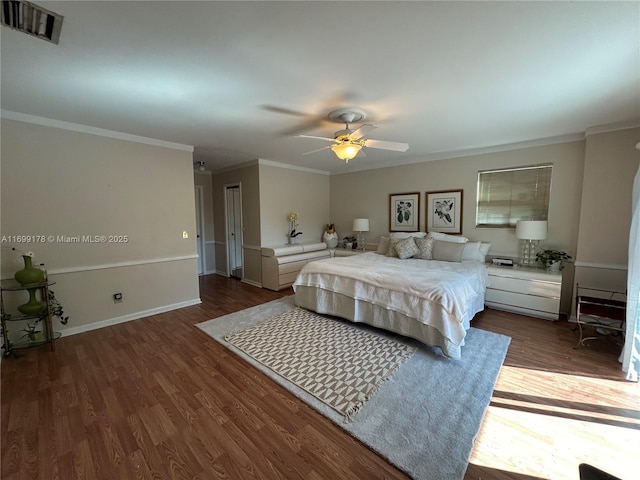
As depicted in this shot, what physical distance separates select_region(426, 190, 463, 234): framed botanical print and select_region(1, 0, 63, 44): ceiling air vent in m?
4.91

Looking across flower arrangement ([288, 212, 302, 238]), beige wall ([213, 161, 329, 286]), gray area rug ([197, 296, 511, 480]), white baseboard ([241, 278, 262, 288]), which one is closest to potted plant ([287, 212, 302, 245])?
flower arrangement ([288, 212, 302, 238])

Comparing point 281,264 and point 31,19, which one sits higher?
point 31,19

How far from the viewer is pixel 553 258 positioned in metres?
3.63

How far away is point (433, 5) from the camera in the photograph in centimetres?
133

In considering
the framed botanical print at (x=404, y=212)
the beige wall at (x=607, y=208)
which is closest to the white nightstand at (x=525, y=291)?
the beige wall at (x=607, y=208)

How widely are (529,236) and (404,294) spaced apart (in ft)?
7.38

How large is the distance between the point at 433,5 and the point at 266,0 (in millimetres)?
831

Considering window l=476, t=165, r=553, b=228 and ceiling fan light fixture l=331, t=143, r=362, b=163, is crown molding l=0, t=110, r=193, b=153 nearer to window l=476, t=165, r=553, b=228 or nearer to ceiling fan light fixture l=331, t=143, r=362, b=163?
ceiling fan light fixture l=331, t=143, r=362, b=163

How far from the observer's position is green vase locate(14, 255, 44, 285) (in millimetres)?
2645

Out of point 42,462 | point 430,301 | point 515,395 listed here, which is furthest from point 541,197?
point 42,462

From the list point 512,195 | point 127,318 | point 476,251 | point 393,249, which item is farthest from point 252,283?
point 512,195

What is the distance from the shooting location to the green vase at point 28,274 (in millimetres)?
2645

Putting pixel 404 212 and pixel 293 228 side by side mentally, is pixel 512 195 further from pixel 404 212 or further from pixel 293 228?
pixel 293 228

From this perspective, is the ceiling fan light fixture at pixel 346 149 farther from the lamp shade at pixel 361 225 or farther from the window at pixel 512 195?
the lamp shade at pixel 361 225
